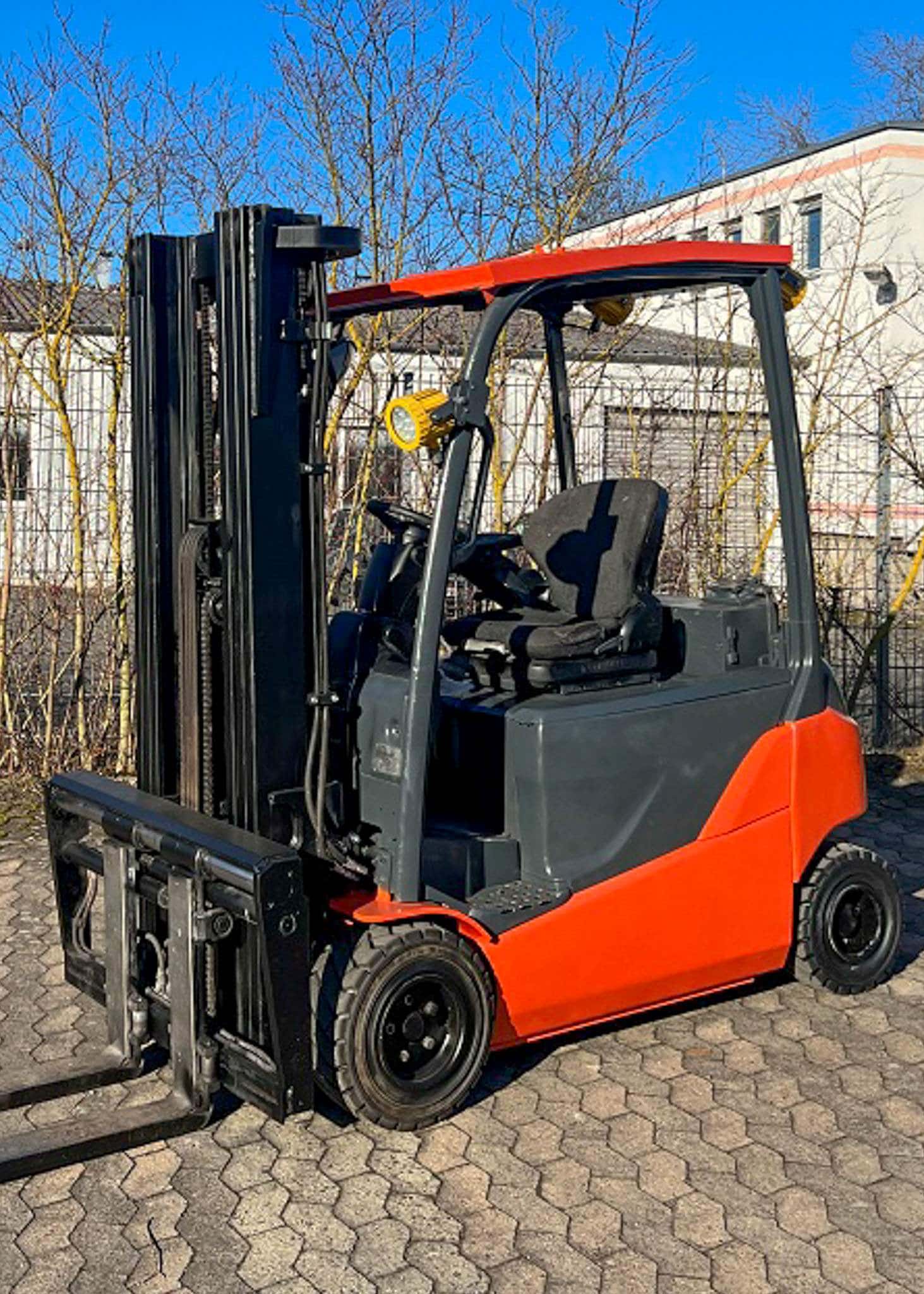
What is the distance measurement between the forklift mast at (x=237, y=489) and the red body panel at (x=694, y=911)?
63cm

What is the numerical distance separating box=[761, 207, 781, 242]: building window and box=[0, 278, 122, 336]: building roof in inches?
355

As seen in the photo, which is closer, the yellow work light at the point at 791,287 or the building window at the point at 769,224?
the yellow work light at the point at 791,287

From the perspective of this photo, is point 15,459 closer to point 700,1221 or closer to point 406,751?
point 406,751

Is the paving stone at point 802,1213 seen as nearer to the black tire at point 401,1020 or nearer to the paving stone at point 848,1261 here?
the paving stone at point 848,1261

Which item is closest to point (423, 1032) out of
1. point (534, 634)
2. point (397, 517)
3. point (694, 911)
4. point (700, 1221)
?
point (700, 1221)

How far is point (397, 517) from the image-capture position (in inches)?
197

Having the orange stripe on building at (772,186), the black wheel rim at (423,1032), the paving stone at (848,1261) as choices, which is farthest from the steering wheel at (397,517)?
the orange stripe on building at (772,186)

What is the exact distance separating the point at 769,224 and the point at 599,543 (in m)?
13.6

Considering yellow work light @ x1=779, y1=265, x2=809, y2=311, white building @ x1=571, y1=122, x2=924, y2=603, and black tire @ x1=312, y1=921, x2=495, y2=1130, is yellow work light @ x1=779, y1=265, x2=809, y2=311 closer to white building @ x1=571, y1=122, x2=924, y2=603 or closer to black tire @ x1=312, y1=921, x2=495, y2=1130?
black tire @ x1=312, y1=921, x2=495, y2=1130

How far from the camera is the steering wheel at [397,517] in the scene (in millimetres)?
4910

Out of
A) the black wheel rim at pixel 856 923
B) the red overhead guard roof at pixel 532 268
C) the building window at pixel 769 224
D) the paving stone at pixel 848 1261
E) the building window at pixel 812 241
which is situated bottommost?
the paving stone at pixel 848 1261

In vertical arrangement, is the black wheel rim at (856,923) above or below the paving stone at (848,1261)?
above

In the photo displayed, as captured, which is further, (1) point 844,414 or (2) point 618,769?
(1) point 844,414

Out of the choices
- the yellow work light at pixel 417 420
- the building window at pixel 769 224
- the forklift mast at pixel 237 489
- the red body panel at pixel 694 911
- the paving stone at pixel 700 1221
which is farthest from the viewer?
the building window at pixel 769 224
